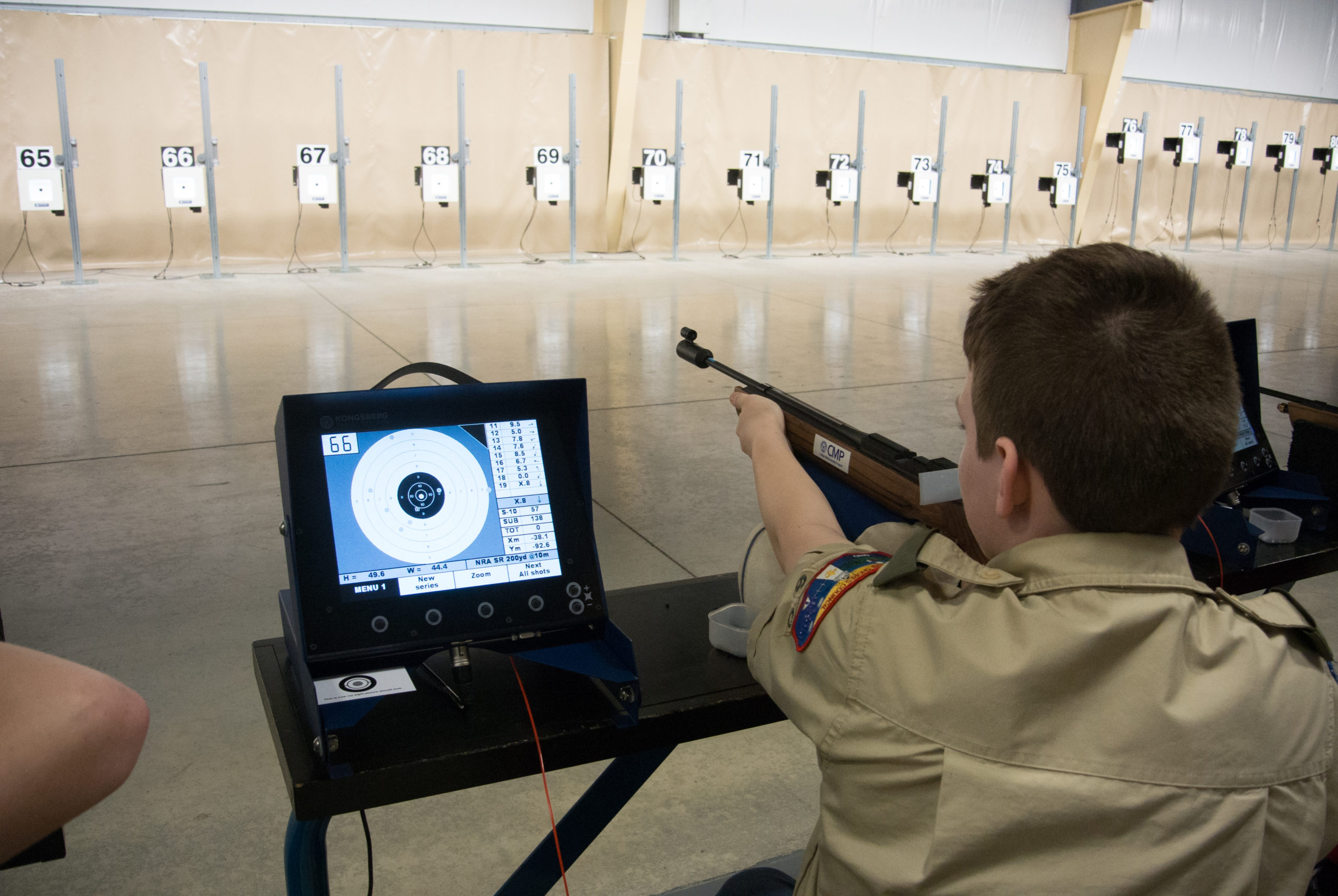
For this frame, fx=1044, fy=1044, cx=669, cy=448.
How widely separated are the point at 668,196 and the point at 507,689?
31.9 ft

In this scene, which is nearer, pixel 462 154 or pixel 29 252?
pixel 29 252

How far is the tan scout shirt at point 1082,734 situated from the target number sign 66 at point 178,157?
8795 millimetres

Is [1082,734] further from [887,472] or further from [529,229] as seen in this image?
[529,229]

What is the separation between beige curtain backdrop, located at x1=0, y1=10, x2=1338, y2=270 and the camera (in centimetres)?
880

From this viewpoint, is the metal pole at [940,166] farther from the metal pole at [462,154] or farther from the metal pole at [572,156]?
the metal pole at [462,154]

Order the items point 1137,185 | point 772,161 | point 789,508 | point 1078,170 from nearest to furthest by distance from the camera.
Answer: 1. point 789,508
2. point 772,161
3. point 1078,170
4. point 1137,185

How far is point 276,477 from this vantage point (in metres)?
3.51

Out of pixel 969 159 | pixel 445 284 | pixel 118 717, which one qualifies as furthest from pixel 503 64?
pixel 118 717

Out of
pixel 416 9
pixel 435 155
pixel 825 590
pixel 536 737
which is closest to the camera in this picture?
pixel 825 590

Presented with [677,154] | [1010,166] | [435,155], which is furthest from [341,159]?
[1010,166]

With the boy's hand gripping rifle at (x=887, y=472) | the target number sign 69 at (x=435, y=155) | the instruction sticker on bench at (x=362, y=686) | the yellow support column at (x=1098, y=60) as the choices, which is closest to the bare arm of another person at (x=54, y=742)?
the instruction sticker on bench at (x=362, y=686)

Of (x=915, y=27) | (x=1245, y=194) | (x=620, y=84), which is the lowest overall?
(x=1245, y=194)

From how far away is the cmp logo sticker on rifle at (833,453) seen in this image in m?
1.25

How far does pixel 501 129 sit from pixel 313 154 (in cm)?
200
